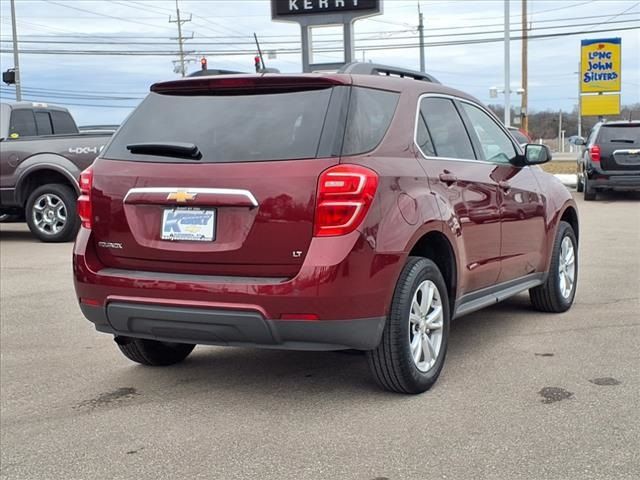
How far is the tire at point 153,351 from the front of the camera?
16.9 feet

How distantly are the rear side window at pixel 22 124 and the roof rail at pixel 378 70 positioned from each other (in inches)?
350

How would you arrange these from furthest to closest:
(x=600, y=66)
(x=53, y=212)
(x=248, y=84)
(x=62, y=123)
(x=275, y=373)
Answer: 1. (x=600, y=66)
2. (x=62, y=123)
3. (x=53, y=212)
4. (x=275, y=373)
5. (x=248, y=84)

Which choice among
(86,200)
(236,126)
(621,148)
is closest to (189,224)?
(236,126)

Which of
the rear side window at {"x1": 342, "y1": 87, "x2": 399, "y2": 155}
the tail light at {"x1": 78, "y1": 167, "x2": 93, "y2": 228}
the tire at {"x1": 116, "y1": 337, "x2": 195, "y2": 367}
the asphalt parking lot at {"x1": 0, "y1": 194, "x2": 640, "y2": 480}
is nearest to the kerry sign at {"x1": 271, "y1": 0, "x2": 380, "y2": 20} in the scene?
the asphalt parking lot at {"x1": 0, "y1": 194, "x2": 640, "y2": 480}

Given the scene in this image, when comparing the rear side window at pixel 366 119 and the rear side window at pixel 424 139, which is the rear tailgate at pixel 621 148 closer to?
the rear side window at pixel 424 139

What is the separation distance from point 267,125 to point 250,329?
41.3 inches

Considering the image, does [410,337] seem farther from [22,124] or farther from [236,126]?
[22,124]

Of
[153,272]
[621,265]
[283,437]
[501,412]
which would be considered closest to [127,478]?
[283,437]

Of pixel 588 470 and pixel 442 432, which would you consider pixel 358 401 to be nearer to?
pixel 442 432

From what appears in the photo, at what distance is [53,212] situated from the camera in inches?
488

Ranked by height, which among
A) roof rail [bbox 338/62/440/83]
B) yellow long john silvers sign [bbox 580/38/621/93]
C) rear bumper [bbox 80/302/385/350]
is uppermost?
yellow long john silvers sign [bbox 580/38/621/93]

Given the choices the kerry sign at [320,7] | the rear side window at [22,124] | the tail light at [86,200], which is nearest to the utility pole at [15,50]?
the kerry sign at [320,7]

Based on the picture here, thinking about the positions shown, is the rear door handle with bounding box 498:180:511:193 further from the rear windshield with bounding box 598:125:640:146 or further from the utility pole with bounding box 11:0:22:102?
the utility pole with bounding box 11:0:22:102

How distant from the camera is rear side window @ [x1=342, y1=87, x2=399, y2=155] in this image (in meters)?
4.19
